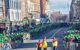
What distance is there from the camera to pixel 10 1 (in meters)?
91.8

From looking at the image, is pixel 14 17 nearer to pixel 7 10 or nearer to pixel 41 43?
pixel 7 10

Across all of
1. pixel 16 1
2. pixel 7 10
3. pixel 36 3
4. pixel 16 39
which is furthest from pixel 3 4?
pixel 36 3

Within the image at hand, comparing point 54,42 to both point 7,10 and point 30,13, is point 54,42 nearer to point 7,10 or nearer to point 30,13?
point 7,10

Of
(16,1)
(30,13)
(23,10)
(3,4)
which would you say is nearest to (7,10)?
(3,4)

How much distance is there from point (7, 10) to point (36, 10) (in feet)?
154

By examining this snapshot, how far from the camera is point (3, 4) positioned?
88.6 metres

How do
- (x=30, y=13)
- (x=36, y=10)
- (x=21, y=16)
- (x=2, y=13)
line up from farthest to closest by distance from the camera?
1. (x=36, y=10)
2. (x=30, y=13)
3. (x=21, y=16)
4. (x=2, y=13)

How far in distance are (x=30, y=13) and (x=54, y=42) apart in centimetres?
9395

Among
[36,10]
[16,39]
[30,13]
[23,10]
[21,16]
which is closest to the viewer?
[16,39]

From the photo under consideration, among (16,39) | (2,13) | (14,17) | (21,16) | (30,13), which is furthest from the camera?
(30,13)

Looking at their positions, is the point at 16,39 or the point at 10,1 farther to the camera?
the point at 10,1

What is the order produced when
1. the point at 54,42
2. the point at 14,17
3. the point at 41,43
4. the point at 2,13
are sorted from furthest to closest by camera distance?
the point at 14,17 < the point at 2,13 < the point at 54,42 < the point at 41,43

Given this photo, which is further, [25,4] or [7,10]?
[25,4]

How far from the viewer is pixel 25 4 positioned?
385 ft
